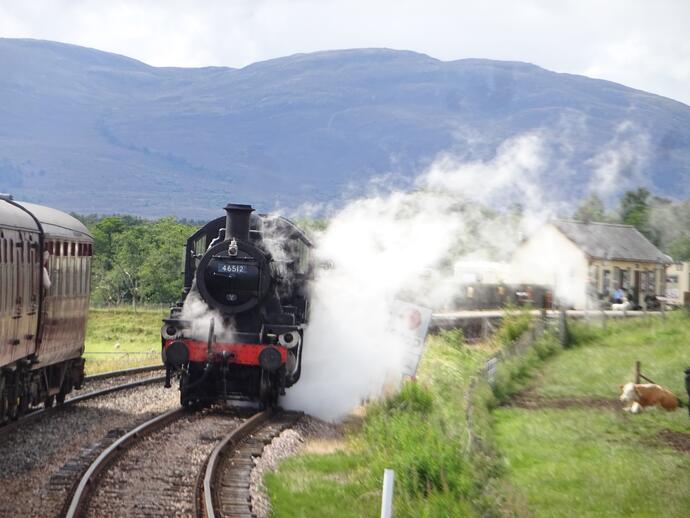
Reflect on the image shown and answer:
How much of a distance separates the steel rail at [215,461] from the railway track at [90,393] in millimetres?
→ 3245

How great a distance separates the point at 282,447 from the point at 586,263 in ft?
139

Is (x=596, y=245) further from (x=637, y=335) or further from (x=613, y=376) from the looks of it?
(x=613, y=376)

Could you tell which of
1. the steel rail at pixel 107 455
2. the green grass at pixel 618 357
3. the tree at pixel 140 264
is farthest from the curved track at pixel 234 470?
the tree at pixel 140 264

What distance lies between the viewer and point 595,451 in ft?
53.2

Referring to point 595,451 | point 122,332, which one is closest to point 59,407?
point 595,451

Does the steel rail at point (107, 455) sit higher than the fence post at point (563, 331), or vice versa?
the fence post at point (563, 331)

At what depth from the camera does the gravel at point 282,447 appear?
12627mm

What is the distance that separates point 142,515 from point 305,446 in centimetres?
601

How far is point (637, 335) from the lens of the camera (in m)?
34.0

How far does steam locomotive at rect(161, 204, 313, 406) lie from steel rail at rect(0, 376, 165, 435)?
1.96m

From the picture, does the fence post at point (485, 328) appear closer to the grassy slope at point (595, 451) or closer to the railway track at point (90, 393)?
the grassy slope at point (595, 451)

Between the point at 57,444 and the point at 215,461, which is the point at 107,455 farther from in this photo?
the point at 57,444

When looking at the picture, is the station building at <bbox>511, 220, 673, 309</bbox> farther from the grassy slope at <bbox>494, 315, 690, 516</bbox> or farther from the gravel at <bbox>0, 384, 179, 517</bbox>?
the gravel at <bbox>0, 384, 179, 517</bbox>

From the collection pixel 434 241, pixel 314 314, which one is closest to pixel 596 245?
pixel 434 241
